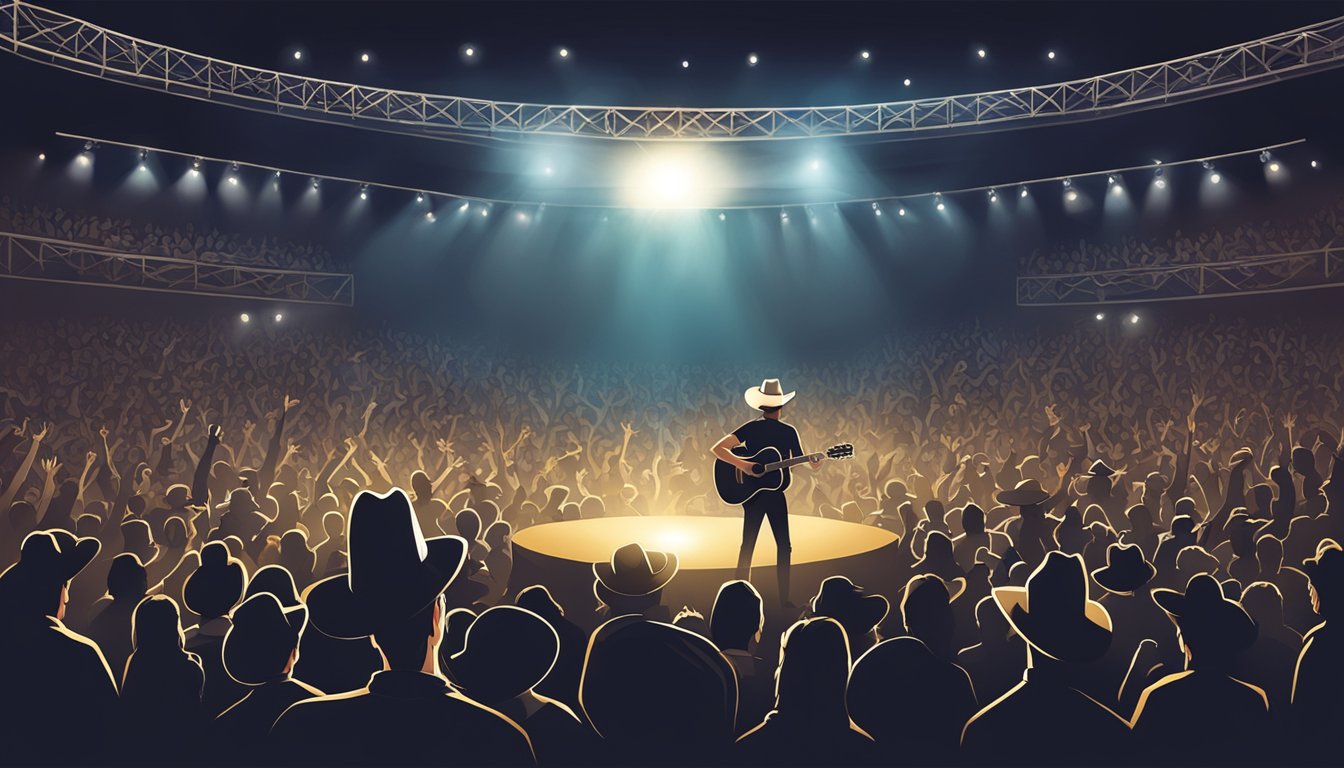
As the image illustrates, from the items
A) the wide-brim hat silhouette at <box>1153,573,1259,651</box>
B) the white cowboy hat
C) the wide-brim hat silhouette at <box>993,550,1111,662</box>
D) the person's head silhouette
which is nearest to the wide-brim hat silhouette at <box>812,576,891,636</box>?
the person's head silhouette

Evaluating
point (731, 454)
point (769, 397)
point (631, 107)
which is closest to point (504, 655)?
point (731, 454)

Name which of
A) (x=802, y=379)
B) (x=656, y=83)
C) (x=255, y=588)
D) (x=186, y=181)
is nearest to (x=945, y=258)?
(x=802, y=379)

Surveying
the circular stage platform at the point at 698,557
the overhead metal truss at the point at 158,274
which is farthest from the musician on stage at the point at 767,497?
the overhead metal truss at the point at 158,274

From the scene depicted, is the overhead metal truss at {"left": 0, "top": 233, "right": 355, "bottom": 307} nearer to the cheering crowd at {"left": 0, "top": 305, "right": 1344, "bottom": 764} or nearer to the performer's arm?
the cheering crowd at {"left": 0, "top": 305, "right": 1344, "bottom": 764}

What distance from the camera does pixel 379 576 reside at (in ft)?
6.70

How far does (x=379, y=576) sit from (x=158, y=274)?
450 inches

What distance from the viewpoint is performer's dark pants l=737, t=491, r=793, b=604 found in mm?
5367

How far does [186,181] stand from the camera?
1145 cm

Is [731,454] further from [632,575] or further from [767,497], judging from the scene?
[632,575]

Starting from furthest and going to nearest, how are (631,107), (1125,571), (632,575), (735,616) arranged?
(631,107) < (1125,571) < (632,575) < (735,616)

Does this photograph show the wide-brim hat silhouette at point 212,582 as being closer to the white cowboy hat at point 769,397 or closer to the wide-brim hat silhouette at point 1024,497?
the white cowboy hat at point 769,397

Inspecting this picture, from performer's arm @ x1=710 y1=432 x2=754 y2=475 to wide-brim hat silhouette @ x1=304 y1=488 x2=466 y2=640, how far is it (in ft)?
11.4

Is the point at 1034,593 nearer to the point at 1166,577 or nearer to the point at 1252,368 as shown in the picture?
the point at 1166,577

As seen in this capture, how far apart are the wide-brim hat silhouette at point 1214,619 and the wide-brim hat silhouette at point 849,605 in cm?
85
